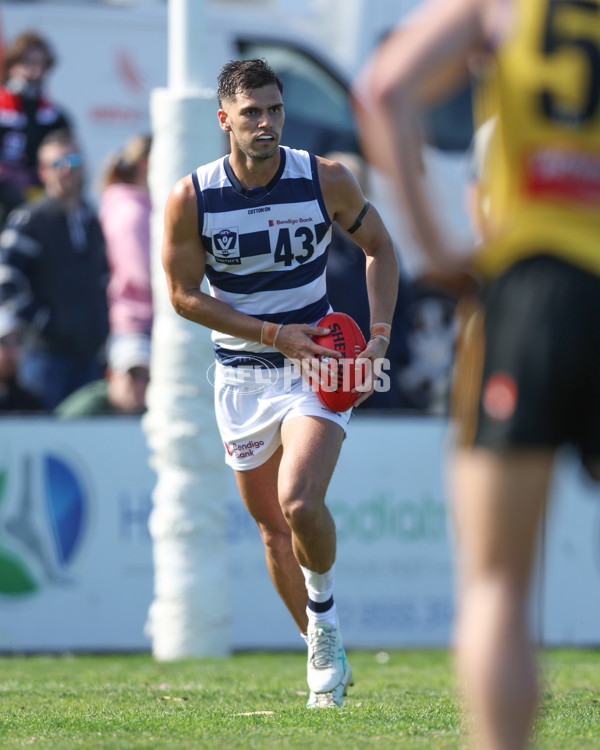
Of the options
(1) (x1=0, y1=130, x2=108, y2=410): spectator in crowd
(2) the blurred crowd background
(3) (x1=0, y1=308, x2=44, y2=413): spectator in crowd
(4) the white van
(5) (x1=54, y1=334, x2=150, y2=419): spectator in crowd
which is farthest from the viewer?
(4) the white van

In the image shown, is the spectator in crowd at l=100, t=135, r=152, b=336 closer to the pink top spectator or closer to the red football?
the pink top spectator

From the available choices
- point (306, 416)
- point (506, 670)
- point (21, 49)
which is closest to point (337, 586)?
point (306, 416)

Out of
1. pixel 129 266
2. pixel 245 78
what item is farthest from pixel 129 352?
pixel 245 78

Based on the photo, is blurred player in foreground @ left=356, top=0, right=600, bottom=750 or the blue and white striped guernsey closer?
blurred player in foreground @ left=356, top=0, right=600, bottom=750

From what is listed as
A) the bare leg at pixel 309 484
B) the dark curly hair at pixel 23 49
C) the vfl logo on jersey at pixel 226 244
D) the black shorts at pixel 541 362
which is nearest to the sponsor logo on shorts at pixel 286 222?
the vfl logo on jersey at pixel 226 244

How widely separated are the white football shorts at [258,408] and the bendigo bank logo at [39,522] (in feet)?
13.1

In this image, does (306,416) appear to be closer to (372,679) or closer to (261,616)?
(372,679)

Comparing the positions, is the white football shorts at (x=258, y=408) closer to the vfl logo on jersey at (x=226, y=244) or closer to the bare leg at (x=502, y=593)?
the vfl logo on jersey at (x=226, y=244)

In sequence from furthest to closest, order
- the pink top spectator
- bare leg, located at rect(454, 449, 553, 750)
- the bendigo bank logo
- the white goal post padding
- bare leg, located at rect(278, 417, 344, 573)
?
the pink top spectator
the bendigo bank logo
the white goal post padding
bare leg, located at rect(278, 417, 344, 573)
bare leg, located at rect(454, 449, 553, 750)

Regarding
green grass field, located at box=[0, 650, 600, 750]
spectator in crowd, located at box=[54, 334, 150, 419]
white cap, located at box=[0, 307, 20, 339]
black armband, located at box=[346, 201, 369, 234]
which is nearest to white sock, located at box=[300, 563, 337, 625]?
green grass field, located at box=[0, 650, 600, 750]

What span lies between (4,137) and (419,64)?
30.4 ft

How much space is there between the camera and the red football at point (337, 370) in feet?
17.4

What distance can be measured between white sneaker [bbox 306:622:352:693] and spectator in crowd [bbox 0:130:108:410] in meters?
5.71

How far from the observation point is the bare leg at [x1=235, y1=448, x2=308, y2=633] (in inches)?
221
